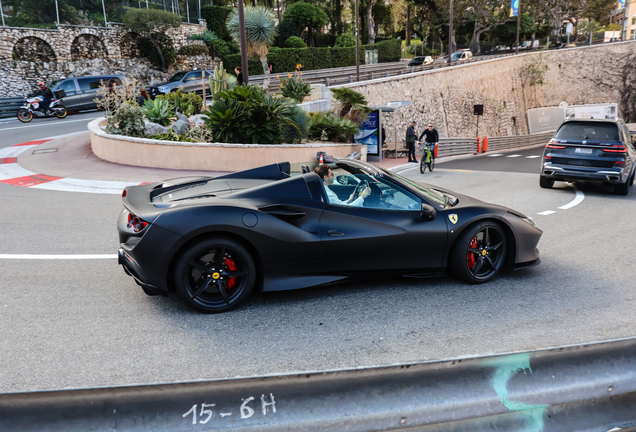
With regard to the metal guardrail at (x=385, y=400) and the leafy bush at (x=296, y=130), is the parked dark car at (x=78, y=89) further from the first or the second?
the metal guardrail at (x=385, y=400)

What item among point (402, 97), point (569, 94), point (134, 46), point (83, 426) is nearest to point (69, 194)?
point (83, 426)

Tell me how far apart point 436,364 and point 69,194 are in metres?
9.86

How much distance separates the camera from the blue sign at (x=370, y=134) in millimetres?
20344

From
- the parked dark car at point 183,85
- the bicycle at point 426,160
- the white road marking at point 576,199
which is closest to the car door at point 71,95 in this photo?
the parked dark car at point 183,85

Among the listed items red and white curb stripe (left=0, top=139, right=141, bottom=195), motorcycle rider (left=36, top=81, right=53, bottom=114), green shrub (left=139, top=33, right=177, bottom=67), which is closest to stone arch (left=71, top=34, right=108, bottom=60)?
green shrub (left=139, top=33, right=177, bottom=67)

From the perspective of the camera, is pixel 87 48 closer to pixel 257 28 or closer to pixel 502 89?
pixel 257 28

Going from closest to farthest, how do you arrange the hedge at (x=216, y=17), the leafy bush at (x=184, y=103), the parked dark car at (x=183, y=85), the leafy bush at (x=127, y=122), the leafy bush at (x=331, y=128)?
the leafy bush at (x=127, y=122)
the leafy bush at (x=331, y=128)
the leafy bush at (x=184, y=103)
the parked dark car at (x=183, y=85)
the hedge at (x=216, y=17)

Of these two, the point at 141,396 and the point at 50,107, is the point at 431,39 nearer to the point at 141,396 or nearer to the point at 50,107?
the point at 50,107

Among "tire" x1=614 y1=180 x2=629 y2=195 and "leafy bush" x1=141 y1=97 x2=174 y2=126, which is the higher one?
"leafy bush" x1=141 y1=97 x2=174 y2=126

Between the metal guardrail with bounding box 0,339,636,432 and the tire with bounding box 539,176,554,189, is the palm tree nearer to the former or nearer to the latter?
the tire with bounding box 539,176,554,189

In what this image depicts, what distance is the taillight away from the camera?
174 inches

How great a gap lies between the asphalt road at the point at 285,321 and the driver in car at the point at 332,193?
76 centimetres

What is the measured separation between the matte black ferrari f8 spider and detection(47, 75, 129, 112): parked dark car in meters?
24.4

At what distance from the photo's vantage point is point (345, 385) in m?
2.70
